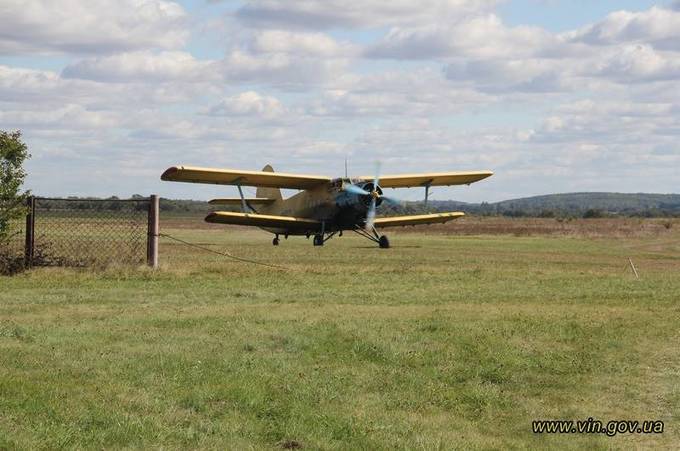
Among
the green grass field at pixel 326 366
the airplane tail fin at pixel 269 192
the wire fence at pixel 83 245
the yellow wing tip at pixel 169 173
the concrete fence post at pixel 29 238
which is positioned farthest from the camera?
the airplane tail fin at pixel 269 192

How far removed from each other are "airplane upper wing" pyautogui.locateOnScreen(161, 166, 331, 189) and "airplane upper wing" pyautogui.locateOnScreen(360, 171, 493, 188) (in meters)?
3.46

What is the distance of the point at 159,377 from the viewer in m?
8.27

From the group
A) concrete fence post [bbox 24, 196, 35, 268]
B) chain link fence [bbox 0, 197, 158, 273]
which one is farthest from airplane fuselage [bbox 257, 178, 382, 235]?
concrete fence post [bbox 24, 196, 35, 268]

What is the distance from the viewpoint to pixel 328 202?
3741 centimetres

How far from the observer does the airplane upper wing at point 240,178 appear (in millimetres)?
30828

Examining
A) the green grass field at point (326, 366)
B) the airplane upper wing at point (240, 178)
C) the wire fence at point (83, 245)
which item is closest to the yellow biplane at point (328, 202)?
the airplane upper wing at point (240, 178)

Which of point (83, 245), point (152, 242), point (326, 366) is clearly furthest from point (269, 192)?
point (326, 366)

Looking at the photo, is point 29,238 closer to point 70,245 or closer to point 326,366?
point 70,245

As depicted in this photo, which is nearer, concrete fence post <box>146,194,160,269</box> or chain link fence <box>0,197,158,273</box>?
chain link fence <box>0,197,158,273</box>

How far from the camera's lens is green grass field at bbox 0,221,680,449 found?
686 centimetres

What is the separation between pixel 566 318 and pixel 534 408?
4843 mm

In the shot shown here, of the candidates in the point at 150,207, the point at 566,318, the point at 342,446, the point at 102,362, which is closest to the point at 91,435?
the point at 342,446

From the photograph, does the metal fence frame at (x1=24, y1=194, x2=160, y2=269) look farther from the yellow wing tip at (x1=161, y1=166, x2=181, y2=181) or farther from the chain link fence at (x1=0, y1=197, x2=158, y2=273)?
the yellow wing tip at (x1=161, y1=166, x2=181, y2=181)

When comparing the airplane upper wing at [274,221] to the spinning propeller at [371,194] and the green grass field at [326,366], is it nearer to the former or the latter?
the spinning propeller at [371,194]
